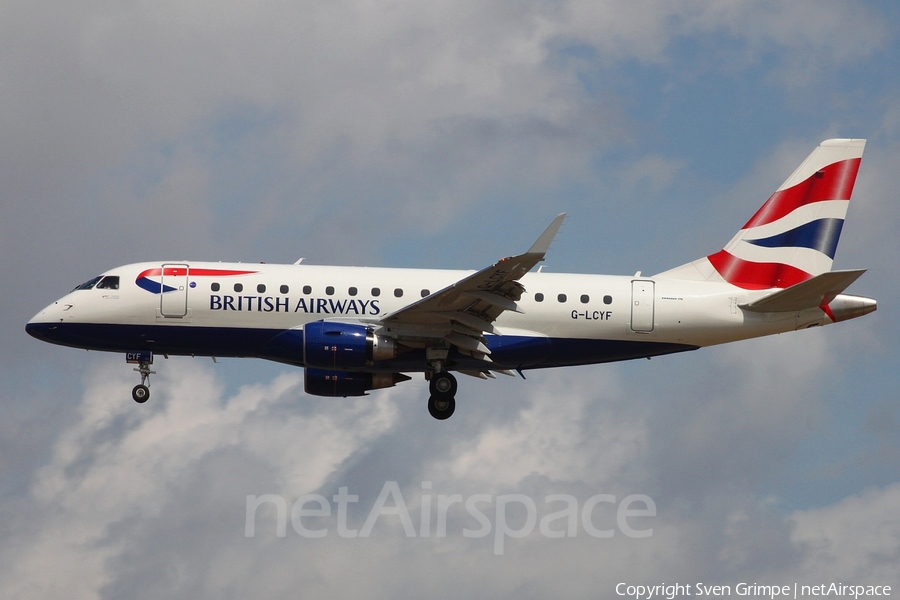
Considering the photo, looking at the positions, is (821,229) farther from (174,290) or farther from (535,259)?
(174,290)

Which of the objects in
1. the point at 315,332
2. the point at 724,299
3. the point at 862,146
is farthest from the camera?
the point at 862,146

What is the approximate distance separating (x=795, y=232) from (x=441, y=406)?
45.3 ft

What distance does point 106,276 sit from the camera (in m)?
42.2

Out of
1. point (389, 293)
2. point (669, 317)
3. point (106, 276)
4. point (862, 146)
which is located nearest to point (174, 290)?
point (106, 276)

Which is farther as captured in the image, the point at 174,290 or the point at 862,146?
the point at 862,146

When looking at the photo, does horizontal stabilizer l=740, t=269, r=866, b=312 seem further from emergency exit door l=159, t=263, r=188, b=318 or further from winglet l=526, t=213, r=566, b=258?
emergency exit door l=159, t=263, r=188, b=318

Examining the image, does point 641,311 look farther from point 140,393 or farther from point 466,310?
point 140,393

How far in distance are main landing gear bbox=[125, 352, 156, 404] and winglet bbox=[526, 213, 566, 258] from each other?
13487 mm

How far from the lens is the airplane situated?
40.6 meters

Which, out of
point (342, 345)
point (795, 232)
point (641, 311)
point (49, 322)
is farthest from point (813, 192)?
point (49, 322)

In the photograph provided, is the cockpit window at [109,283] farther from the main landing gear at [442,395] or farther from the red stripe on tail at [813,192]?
the red stripe on tail at [813,192]

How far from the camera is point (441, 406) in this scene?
41.6 meters

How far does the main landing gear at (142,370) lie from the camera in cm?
4197

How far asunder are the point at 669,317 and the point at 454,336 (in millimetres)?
6969
